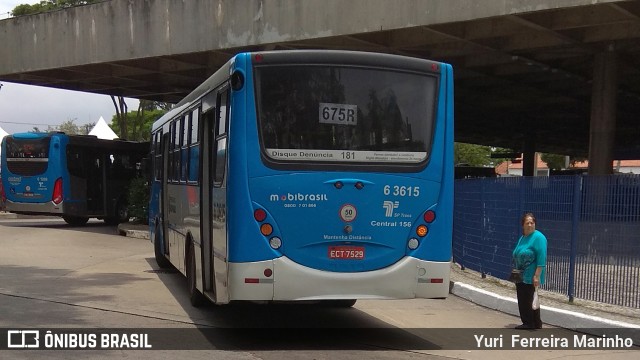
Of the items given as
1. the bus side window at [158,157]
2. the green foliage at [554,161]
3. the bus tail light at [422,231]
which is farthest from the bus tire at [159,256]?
the green foliage at [554,161]

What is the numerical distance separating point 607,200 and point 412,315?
10.4ft

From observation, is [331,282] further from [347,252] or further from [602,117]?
[602,117]

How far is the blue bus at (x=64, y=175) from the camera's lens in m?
22.9

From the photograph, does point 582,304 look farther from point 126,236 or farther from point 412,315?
point 126,236

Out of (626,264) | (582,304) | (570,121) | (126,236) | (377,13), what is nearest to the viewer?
(626,264)

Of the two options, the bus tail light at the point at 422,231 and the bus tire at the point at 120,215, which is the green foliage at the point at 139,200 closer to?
the bus tire at the point at 120,215

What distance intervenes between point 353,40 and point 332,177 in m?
12.4

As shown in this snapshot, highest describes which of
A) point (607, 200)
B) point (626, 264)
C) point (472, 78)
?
point (472, 78)

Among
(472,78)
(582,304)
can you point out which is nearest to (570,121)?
(472,78)

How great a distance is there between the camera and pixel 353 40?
62.8 feet

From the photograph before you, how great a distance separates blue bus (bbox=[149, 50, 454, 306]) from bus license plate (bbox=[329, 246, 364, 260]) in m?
0.01

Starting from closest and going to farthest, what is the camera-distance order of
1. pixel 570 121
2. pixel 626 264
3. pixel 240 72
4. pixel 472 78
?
pixel 240 72, pixel 626 264, pixel 472 78, pixel 570 121

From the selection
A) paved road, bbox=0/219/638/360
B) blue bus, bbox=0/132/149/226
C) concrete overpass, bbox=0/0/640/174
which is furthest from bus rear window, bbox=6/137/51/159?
paved road, bbox=0/219/638/360

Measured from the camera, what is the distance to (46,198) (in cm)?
2289
